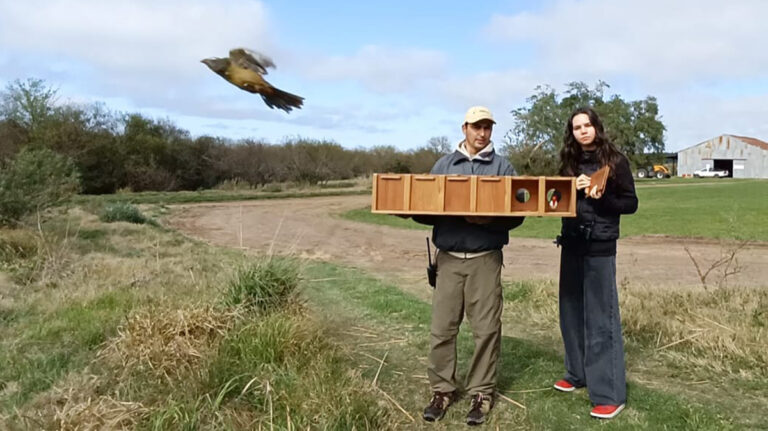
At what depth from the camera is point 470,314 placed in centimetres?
377

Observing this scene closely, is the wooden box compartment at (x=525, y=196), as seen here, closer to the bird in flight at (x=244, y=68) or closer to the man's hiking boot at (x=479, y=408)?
the man's hiking boot at (x=479, y=408)

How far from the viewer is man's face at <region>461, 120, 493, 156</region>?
11.8ft

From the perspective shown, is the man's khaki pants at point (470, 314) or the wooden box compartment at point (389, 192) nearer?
the wooden box compartment at point (389, 192)

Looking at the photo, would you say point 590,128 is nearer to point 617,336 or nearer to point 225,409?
point 617,336

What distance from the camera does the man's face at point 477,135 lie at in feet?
11.8

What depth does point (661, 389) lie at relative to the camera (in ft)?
13.9

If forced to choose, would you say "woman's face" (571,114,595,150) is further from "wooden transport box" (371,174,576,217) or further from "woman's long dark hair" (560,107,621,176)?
"wooden transport box" (371,174,576,217)

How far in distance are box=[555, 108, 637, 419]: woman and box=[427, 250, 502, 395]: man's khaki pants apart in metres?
0.51

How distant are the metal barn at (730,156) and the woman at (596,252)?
7948 cm

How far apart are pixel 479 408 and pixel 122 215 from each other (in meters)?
14.6

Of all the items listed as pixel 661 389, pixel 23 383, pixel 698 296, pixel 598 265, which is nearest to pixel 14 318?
pixel 23 383

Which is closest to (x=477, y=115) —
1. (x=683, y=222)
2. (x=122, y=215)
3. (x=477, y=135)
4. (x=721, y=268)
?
(x=477, y=135)

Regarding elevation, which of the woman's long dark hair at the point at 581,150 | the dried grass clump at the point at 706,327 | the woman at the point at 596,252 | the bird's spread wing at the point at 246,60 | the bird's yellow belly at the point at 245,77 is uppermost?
the bird's spread wing at the point at 246,60

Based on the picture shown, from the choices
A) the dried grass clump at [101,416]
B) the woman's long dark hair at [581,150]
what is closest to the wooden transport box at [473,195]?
the woman's long dark hair at [581,150]
